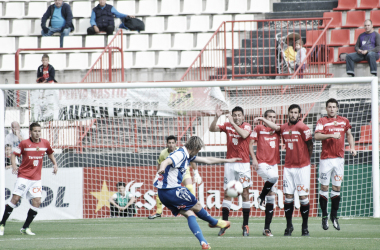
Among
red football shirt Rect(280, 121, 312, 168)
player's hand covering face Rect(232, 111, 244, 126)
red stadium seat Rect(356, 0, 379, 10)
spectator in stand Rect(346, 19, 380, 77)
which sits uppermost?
red stadium seat Rect(356, 0, 379, 10)

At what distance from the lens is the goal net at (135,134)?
11.4 m

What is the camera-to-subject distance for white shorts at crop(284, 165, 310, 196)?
7953 mm

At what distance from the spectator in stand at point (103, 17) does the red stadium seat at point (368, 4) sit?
6.31 meters

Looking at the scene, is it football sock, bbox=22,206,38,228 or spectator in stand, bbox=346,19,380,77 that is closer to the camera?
football sock, bbox=22,206,38,228

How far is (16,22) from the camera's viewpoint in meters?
16.7

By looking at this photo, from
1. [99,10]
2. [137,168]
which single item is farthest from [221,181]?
Answer: [99,10]

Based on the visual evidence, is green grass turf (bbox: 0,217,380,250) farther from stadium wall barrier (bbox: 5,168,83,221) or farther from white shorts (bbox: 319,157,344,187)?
stadium wall barrier (bbox: 5,168,83,221)

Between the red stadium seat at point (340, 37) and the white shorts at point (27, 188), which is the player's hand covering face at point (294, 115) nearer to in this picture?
the white shorts at point (27, 188)

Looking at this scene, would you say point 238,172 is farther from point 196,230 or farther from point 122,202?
point 122,202

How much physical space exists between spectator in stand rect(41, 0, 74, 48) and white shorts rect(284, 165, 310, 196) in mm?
9560

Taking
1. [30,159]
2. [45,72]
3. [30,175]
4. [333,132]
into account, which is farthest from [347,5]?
[30,175]

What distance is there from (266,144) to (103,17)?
28.0ft

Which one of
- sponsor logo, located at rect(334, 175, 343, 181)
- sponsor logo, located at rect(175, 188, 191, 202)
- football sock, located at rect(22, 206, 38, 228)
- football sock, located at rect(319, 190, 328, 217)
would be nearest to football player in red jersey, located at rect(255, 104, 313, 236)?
football sock, located at rect(319, 190, 328, 217)

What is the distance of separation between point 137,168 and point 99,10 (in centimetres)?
575
